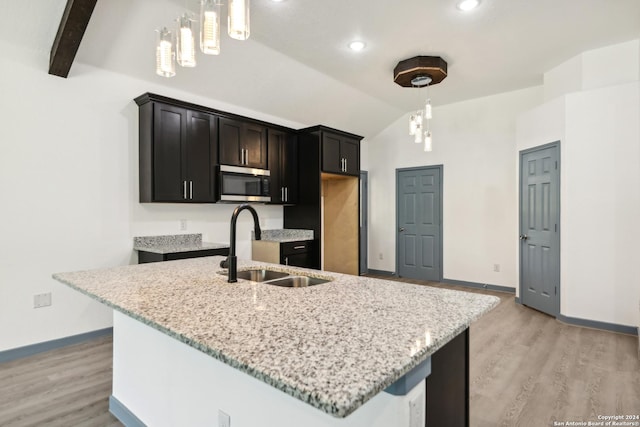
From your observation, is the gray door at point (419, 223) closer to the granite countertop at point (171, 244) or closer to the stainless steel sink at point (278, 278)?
the granite countertop at point (171, 244)

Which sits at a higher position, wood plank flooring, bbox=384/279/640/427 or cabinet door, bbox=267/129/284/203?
cabinet door, bbox=267/129/284/203

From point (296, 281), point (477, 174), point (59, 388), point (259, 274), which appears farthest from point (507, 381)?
point (477, 174)

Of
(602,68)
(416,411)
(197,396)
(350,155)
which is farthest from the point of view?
(350,155)

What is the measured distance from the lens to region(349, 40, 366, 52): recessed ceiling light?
3.63m

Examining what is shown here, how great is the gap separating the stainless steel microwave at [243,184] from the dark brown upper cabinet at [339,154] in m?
0.85

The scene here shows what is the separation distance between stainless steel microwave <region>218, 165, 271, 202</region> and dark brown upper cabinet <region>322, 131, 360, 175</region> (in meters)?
0.85

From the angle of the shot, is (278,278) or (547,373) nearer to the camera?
(278,278)

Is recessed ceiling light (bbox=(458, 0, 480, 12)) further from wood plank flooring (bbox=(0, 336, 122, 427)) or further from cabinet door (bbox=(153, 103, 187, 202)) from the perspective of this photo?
wood plank flooring (bbox=(0, 336, 122, 427))

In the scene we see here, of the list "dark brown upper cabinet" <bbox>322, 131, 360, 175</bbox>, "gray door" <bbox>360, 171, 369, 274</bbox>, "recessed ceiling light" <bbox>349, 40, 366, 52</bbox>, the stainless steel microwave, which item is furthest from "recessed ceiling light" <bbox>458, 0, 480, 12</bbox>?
"gray door" <bbox>360, 171, 369, 274</bbox>

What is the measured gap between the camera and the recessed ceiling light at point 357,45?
363cm

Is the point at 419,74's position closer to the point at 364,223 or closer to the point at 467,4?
the point at 467,4

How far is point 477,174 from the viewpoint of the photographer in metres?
5.39

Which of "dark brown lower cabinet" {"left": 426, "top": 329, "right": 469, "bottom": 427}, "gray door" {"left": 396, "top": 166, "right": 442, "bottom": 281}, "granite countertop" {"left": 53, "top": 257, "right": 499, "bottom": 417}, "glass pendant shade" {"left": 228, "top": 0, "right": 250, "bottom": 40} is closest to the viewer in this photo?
"granite countertop" {"left": 53, "top": 257, "right": 499, "bottom": 417}

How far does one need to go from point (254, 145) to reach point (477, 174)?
11.1ft
